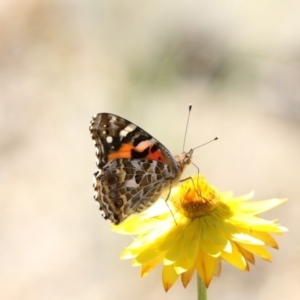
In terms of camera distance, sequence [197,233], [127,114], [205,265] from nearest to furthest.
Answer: [205,265], [197,233], [127,114]

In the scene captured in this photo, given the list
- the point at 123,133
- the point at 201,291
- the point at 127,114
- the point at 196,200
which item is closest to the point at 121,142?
the point at 123,133

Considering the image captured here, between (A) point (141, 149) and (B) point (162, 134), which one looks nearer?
(A) point (141, 149)

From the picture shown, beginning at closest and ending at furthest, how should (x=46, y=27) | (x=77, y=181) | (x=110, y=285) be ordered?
(x=110, y=285) → (x=77, y=181) → (x=46, y=27)

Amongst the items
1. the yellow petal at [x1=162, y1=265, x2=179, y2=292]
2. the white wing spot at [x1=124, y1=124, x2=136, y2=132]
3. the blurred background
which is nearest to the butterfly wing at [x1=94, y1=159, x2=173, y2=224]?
the white wing spot at [x1=124, y1=124, x2=136, y2=132]

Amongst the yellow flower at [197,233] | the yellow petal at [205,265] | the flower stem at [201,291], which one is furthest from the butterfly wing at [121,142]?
the flower stem at [201,291]

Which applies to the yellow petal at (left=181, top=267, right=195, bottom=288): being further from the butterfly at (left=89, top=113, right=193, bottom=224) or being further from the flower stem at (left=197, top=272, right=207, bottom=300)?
the butterfly at (left=89, top=113, right=193, bottom=224)

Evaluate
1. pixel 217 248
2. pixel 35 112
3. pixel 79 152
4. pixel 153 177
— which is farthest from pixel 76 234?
pixel 217 248

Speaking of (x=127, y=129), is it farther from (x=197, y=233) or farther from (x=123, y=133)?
(x=197, y=233)

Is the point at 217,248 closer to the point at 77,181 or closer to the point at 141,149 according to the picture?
the point at 141,149
